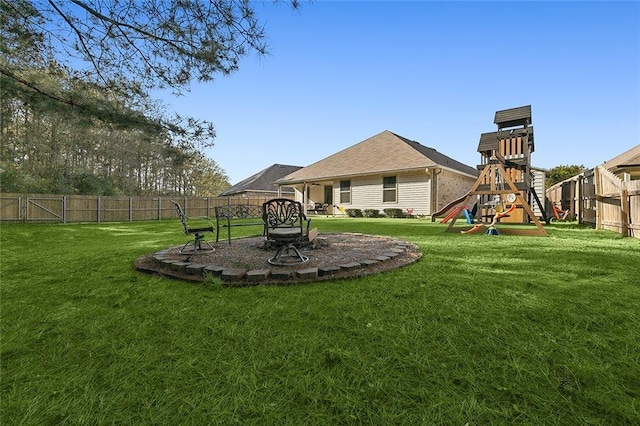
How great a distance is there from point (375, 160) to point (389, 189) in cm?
237

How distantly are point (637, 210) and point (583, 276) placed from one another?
5740 millimetres

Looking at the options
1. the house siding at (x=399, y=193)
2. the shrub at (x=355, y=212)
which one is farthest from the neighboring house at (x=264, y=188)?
the house siding at (x=399, y=193)

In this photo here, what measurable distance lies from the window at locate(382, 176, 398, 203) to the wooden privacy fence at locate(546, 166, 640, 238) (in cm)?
841

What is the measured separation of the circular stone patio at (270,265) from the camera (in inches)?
133

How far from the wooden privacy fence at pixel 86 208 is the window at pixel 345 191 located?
8.61 metres

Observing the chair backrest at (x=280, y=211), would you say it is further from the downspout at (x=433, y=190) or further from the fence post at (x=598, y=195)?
the downspout at (x=433, y=190)

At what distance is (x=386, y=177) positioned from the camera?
57.7 feet

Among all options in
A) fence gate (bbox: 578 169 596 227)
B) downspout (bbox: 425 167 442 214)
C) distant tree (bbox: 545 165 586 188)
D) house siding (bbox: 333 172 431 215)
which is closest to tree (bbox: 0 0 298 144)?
fence gate (bbox: 578 169 596 227)

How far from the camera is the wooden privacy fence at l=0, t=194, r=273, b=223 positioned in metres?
14.9

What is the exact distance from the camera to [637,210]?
22.4ft

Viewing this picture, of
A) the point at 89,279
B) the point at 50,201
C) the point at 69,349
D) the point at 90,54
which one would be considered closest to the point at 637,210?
the point at 69,349

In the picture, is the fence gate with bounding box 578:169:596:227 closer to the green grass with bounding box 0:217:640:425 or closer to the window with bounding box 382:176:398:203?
the window with bounding box 382:176:398:203

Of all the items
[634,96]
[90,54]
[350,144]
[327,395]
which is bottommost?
[327,395]

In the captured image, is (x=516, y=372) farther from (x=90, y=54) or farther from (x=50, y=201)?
(x=50, y=201)
